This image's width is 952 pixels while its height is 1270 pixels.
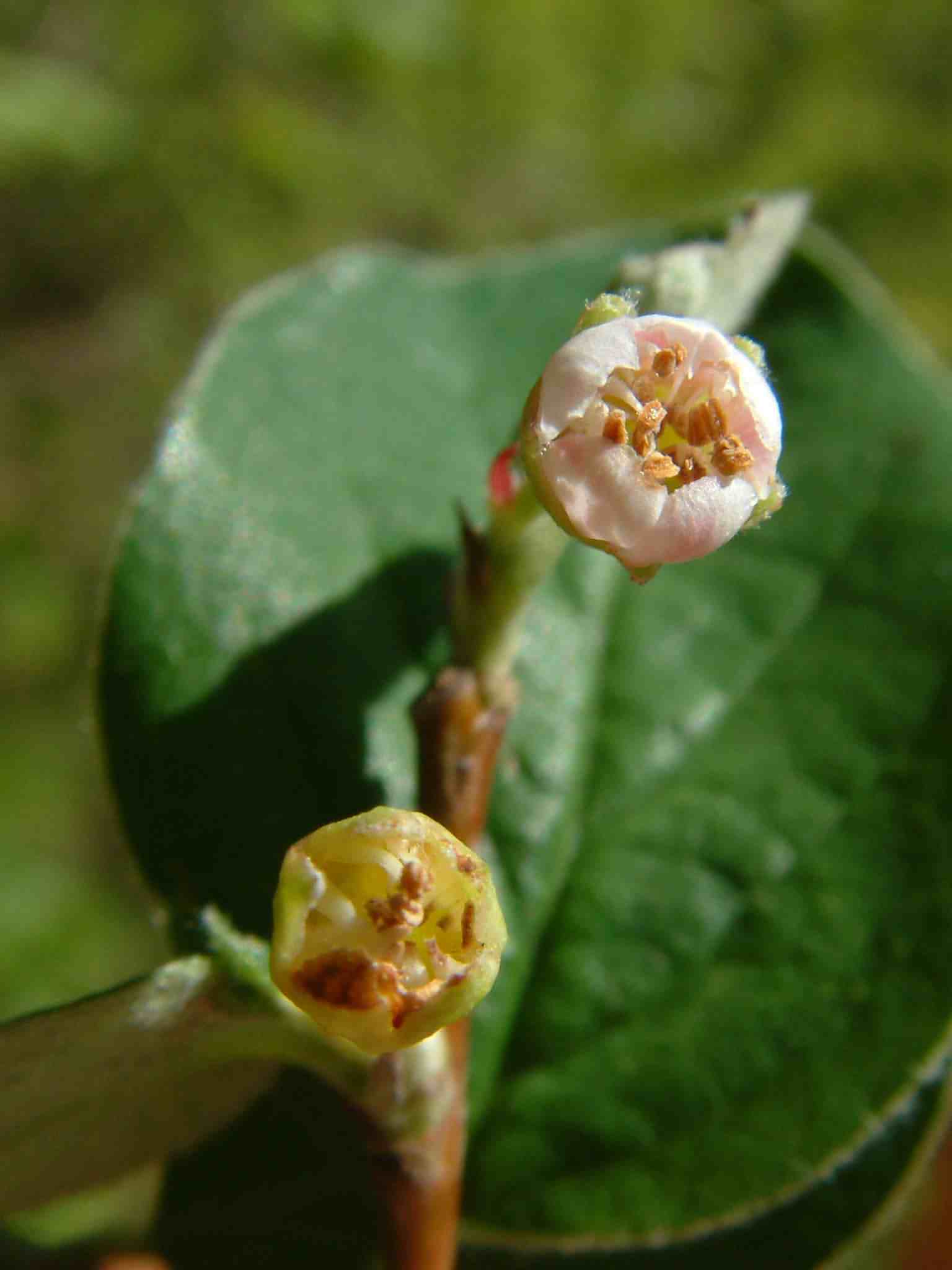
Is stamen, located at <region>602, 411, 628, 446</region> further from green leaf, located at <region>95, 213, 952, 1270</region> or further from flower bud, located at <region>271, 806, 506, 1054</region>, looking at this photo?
green leaf, located at <region>95, 213, 952, 1270</region>

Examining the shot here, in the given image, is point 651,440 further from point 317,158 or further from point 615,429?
point 317,158

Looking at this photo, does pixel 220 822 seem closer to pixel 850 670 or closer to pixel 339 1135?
pixel 339 1135

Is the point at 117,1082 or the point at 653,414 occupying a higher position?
the point at 653,414

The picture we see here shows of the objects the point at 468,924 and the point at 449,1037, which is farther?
the point at 449,1037

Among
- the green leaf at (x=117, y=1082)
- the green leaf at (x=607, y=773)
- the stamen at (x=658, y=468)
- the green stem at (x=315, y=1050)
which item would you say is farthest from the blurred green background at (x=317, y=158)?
the stamen at (x=658, y=468)

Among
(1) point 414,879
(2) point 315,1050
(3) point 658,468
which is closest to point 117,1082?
(2) point 315,1050

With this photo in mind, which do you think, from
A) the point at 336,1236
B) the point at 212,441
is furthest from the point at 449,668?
the point at 336,1236

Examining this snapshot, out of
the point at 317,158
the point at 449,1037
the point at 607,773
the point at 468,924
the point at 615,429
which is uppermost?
the point at 615,429
